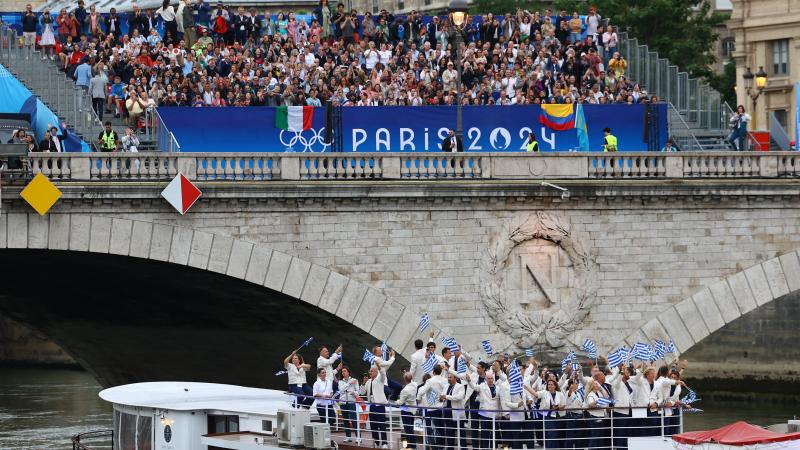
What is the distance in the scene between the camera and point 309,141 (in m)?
49.5

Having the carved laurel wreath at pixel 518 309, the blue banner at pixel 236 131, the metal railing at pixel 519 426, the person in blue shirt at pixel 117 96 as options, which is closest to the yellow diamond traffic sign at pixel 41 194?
the blue banner at pixel 236 131

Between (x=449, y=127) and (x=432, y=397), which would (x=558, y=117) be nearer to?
(x=449, y=127)

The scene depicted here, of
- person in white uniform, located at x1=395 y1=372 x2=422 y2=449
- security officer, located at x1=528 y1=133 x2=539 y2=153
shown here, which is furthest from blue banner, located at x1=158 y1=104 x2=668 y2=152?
person in white uniform, located at x1=395 y1=372 x2=422 y2=449

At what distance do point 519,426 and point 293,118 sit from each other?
15.4 meters

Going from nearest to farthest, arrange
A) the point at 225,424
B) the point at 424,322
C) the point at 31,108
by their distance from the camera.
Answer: the point at 225,424 < the point at 424,322 < the point at 31,108

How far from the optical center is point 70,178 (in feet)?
142

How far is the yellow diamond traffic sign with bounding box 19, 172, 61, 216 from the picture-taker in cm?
4234

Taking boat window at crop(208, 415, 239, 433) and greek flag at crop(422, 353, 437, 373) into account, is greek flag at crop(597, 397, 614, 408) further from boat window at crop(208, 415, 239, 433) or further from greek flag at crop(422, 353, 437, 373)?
boat window at crop(208, 415, 239, 433)

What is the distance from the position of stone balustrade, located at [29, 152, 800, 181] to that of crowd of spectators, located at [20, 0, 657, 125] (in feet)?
16.6

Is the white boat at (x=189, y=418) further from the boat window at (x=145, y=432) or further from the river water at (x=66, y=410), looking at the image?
the river water at (x=66, y=410)

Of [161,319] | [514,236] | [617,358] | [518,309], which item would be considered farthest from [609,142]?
[161,319]

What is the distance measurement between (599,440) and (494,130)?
15590mm

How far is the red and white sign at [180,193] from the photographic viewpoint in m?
43.1

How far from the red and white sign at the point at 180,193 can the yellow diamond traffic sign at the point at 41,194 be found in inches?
88.8
